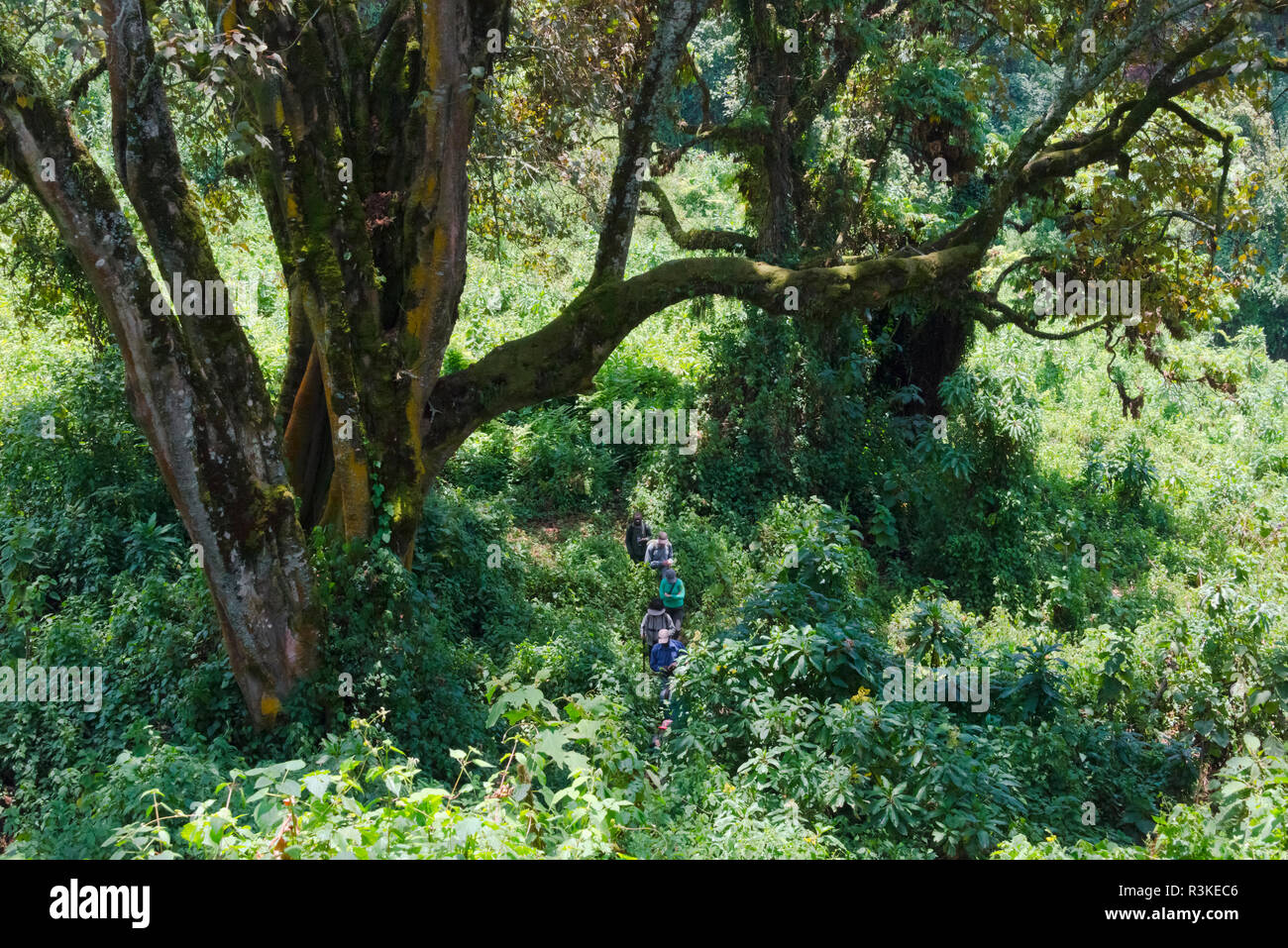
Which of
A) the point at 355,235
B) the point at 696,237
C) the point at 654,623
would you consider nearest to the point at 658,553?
the point at 654,623

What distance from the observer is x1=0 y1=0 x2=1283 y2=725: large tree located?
242 inches

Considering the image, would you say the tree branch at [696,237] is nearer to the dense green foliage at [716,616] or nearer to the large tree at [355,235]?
the dense green foliage at [716,616]

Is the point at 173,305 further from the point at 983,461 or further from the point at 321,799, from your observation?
the point at 983,461

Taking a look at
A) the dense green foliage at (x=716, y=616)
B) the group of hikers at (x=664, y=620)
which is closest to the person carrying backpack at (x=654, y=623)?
the group of hikers at (x=664, y=620)

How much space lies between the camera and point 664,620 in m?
9.29

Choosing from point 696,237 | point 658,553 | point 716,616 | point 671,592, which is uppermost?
point 696,237

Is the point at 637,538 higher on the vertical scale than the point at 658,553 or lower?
higher

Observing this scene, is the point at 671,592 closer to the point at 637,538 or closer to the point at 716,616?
the point at 716,616

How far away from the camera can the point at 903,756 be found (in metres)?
6.68

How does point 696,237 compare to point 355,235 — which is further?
point 696,237

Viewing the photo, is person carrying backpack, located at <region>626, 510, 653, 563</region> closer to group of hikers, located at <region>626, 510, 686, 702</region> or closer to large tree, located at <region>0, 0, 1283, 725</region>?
group of hikers, located at <region>626, 510, 686, 702</region>

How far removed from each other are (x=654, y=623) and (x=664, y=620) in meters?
0.10

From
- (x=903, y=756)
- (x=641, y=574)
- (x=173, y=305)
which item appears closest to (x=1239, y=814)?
(x=903, y=756)

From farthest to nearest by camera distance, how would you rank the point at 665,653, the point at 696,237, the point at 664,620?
the point at 696,237 → the point at 664,620 → the point at 665,653
